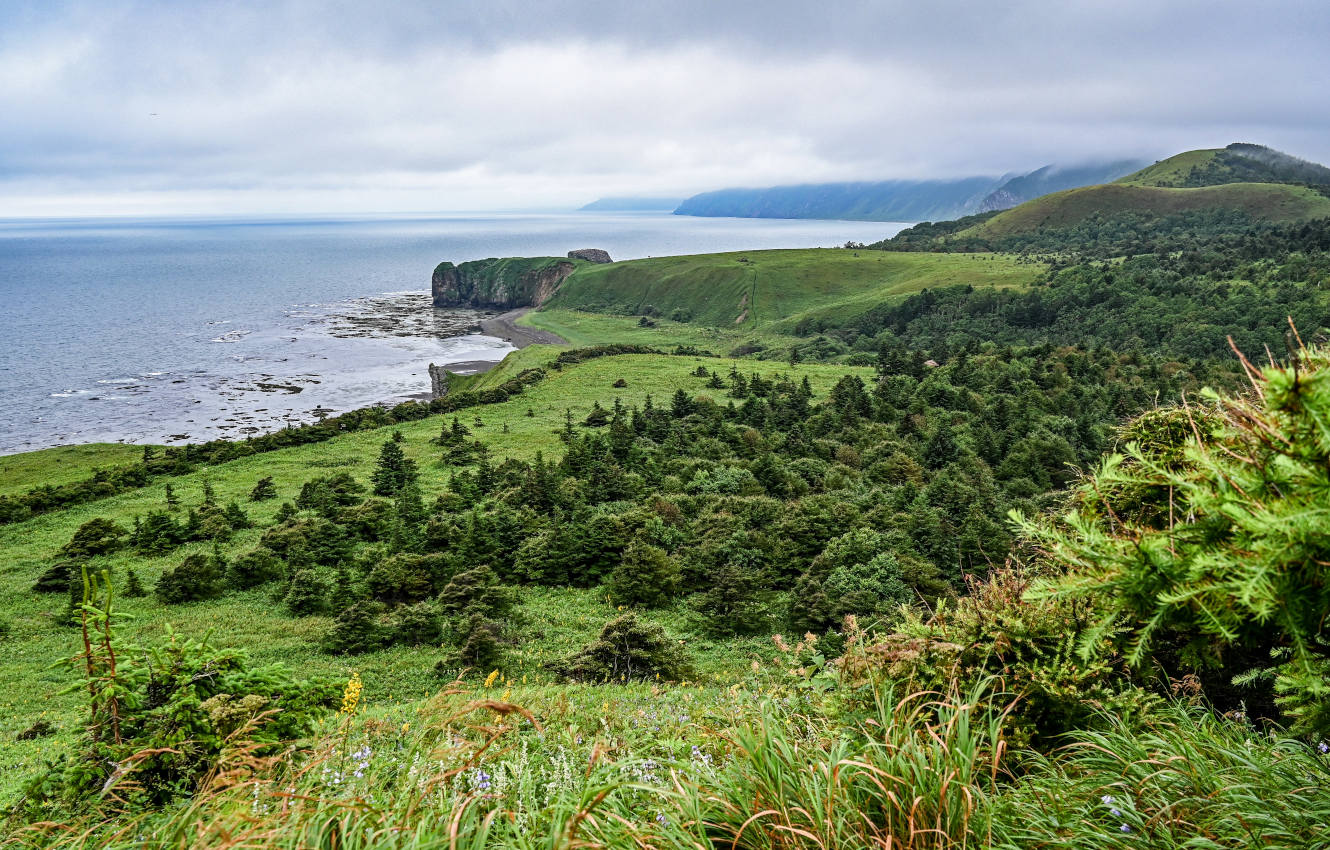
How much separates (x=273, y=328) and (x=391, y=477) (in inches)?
3999

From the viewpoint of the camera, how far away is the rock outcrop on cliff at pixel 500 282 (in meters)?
154

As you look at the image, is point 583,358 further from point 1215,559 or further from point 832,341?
→ point 1215,559

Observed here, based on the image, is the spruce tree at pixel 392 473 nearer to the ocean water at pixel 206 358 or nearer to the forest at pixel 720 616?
the forest at pixel 720 616

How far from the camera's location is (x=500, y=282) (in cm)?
15550

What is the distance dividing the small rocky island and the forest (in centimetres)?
9429

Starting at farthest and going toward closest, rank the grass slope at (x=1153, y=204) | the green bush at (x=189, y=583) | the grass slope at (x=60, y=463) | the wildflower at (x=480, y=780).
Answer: the grass slope at (x=1153, y=204)
the grass slope at (x=60, y=463)
the green bush at (x=189, y=583)
the wildflower at (x=480, y=780)

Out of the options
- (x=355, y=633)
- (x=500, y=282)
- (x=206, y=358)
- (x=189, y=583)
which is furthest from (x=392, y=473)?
(x=500, y=282)

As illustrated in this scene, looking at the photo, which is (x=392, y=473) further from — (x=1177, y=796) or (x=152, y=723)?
(x=1177, y=796)

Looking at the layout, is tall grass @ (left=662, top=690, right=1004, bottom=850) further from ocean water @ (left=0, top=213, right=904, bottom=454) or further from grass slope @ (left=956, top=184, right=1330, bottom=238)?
grass slope @ (left=956, top=184, right=1330, bottom=238)

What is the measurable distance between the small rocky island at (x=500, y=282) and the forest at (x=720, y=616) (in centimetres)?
9429

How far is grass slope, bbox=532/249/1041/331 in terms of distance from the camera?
11188 cm

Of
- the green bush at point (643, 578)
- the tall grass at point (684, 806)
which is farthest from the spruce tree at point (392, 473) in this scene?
the tall grass at point (684, 806)

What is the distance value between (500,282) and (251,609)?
463ft

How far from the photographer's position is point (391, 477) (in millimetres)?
35281
